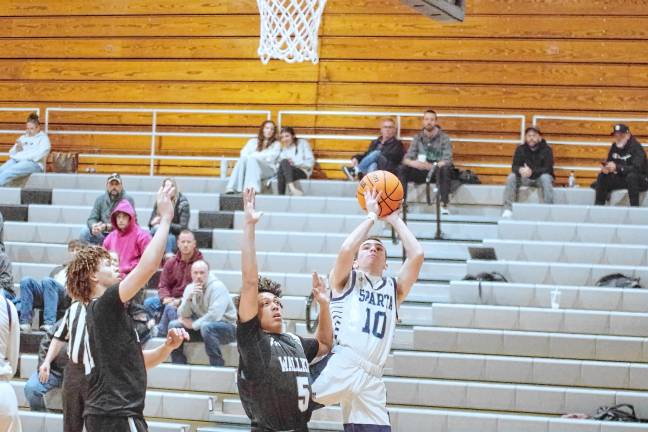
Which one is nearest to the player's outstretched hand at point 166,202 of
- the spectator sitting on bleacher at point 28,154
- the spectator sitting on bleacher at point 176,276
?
the spectator sitting on bleacher at point 176,276

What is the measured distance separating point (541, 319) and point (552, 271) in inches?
26.5

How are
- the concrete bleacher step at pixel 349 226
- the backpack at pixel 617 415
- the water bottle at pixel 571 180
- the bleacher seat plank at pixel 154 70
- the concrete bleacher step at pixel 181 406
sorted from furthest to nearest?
the bleacher seat plank at pixel 154 70 → the water bottle at pixel 571 180 → the concrete bleacher step at pixel 349 226 → the concrete bleacher step at pixel 181 406 → the backpack at pixel 617 415

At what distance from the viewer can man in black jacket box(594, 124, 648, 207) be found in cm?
1088

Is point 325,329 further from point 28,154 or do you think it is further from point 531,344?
point 28,154

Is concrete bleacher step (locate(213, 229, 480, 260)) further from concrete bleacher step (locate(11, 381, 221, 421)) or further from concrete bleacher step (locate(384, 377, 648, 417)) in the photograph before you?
concrete bleacher step (locate(11, 381, 221, 421))

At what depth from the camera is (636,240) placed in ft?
33.7

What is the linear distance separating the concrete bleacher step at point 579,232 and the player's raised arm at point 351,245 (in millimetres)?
4904

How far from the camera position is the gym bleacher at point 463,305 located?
859 centimetres

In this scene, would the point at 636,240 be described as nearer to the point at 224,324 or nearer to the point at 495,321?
the point at 495,321

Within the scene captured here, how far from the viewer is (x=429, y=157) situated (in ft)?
37.4

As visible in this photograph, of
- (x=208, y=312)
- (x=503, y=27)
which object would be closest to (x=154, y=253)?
(x=208, y=312)

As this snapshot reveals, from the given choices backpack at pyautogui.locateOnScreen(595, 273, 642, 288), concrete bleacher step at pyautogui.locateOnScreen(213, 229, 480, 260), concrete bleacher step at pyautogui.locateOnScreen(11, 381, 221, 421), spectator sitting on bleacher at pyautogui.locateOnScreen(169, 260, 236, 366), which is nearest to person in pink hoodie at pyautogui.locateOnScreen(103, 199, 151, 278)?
spectator sitting on bleacher at pyautogui.locateOnScreen(169, 260, 236, 366)

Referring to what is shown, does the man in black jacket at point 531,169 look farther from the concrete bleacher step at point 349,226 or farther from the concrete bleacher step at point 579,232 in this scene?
the concrete bleacher step at point 579,232

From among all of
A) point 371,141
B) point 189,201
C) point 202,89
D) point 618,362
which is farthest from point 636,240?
point 202,89
